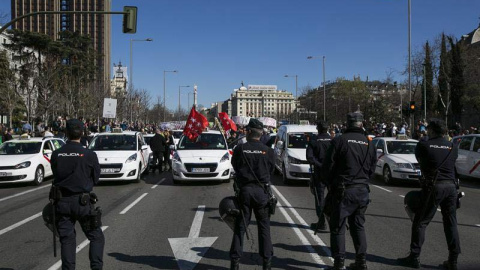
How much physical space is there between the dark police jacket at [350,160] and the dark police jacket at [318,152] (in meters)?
2.25

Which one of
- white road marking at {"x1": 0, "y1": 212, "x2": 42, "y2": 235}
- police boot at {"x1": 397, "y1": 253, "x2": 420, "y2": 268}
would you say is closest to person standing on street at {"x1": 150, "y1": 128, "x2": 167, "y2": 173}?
white road marking at {"x1": 0, "y1": 212, "x2": 42, "y2": 235}

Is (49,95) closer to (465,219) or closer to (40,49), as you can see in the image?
(40,49)

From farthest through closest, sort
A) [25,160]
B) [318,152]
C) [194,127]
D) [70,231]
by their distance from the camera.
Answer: [194,127], [25,160], [318,152], [70,231]

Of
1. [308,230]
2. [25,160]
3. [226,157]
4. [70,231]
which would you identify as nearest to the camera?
[70,231]

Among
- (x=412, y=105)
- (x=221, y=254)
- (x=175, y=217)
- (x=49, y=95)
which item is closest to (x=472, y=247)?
(x=221, y=254)

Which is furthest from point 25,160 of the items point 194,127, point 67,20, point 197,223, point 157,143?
point 67,20

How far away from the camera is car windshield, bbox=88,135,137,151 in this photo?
14012 mm

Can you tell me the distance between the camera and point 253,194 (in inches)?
189

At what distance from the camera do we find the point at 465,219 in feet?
27.2

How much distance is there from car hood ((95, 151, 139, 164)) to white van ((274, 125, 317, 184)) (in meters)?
4.67

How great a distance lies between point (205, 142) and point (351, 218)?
9.68 m

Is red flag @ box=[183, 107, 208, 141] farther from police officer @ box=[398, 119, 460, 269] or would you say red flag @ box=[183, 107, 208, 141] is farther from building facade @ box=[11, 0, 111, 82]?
building facade @ box=[11, 0, 111, 82]

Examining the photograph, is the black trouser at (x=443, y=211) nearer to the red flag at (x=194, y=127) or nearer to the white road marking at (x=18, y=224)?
the white road marking at (x=18, y=224)

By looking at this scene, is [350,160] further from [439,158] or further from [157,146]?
[157,146]
